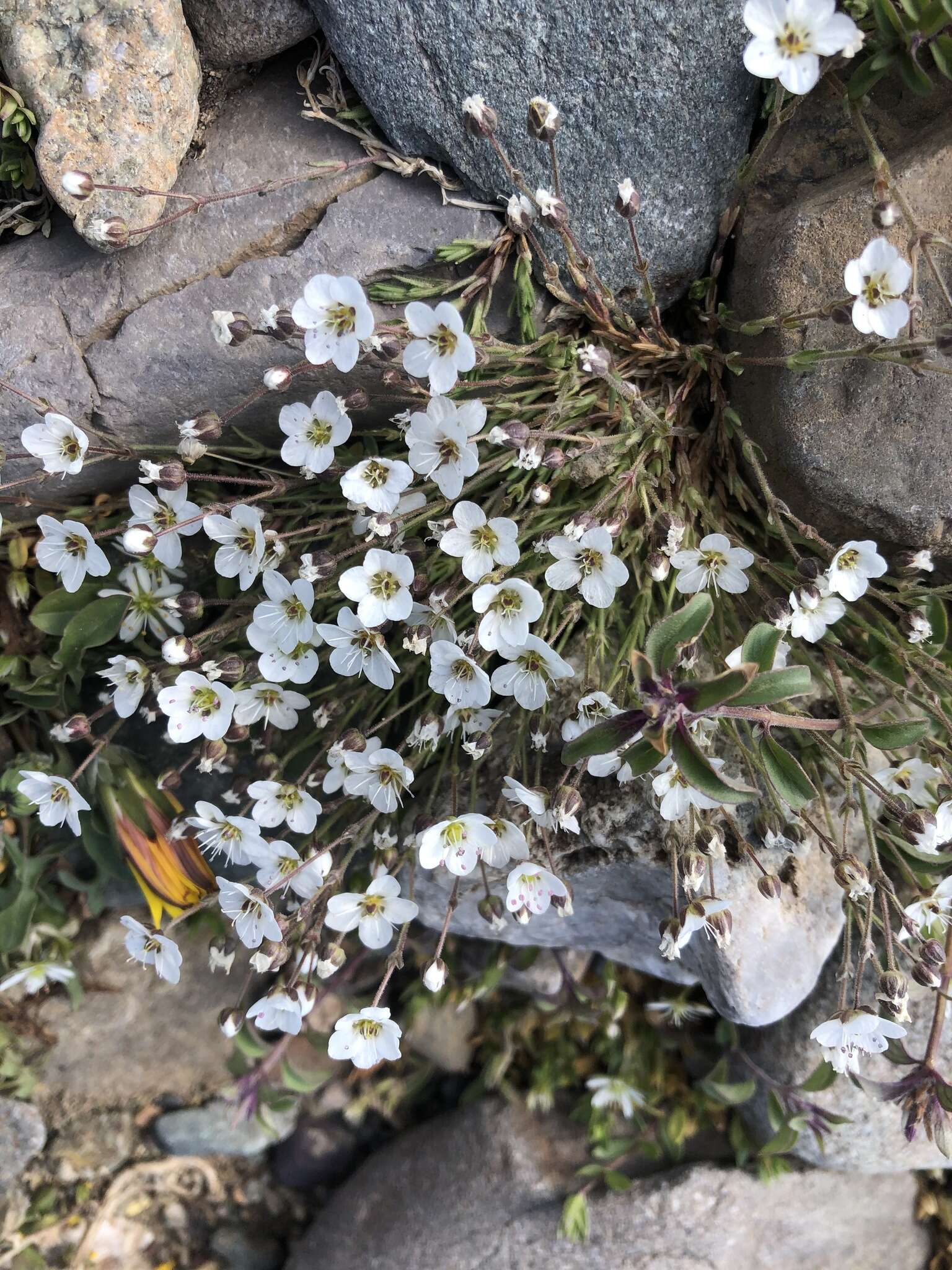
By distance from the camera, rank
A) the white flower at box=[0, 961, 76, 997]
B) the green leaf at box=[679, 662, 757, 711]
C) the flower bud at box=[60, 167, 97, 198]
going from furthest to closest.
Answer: the white flower at box=[0, 961, 76, 997], the flower bud at box=[60, 167, 97, 198], the green leaf at box=[679, 662, 757, 711]

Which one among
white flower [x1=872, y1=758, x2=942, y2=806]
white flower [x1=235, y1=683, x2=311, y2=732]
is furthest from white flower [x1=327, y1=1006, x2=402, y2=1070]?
white flower [x1=872, y1=758, x2=942, y2=806]

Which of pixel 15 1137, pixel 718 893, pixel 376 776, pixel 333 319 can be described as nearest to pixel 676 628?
pixel 376 776

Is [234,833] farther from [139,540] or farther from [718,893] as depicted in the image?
[718,893]

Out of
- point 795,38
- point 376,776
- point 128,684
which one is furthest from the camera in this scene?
point 128,684

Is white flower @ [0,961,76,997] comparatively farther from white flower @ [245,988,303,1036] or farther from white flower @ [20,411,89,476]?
white flower @ [20,411,89,476]

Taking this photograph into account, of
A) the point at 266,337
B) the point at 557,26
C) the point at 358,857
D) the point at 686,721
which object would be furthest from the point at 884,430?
the point at 358,857

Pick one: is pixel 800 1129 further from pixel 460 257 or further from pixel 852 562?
pixel 460 257
